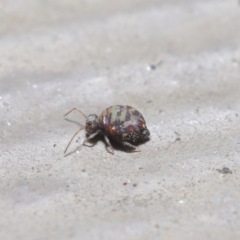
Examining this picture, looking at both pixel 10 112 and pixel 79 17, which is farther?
pixel 79 17

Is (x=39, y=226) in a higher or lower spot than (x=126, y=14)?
lower

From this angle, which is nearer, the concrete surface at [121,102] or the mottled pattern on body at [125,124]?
the concrete surface at [121,102]

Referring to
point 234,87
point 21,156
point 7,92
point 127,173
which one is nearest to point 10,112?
point 7,92

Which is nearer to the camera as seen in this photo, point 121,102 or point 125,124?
point 125,124

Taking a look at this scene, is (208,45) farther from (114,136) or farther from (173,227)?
(173,227)

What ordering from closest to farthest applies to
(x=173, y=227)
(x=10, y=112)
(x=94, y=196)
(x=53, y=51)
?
(x=173, y=227) → (x=94, y=196) → (x=10, y=112) → (x=53, y=51)
